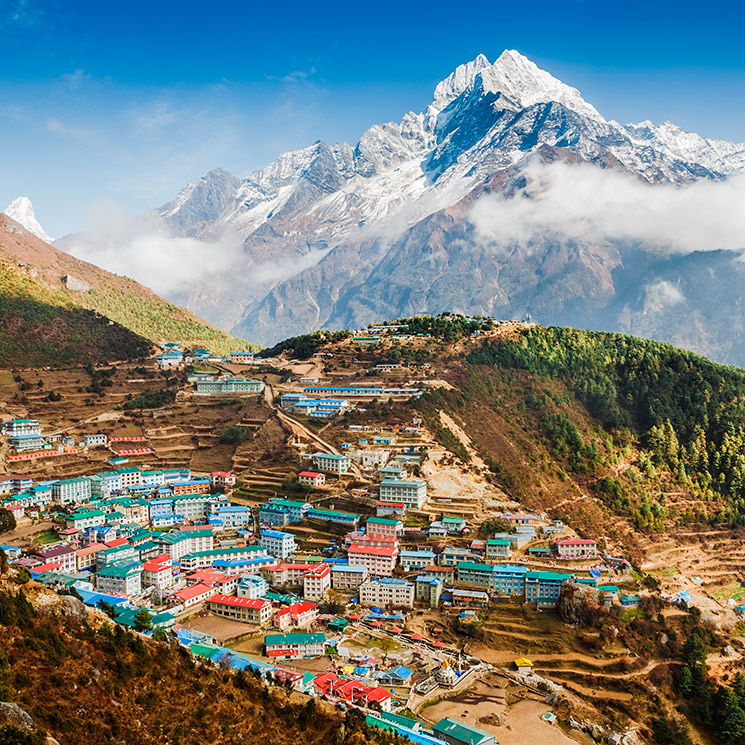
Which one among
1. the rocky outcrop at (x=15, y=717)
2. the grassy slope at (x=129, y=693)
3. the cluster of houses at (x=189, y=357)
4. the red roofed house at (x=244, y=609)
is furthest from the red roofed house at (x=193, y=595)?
the cluster of houses at (x=189, y=357)

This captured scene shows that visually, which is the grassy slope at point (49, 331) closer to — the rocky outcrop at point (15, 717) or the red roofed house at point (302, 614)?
the red roofed house at point (302, 614)

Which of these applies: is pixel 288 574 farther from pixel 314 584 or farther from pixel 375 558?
pixel 375 558

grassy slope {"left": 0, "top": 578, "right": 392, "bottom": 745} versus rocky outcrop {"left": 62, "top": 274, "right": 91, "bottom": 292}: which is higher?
rocky outcrop {"left": 62, "top": 274, "right": 91, "bottom": 292}

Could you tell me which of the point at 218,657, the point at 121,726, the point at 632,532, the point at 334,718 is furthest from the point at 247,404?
the point at 121,726

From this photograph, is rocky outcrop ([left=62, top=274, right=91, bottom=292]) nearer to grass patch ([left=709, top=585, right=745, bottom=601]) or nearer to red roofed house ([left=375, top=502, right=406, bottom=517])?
red roofed house ([left=375, top=502, right=406, bottom=517])

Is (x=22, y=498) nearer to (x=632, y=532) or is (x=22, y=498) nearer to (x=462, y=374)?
(x=462, y=374)

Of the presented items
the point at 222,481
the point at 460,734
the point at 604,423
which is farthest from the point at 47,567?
the point at 604,423

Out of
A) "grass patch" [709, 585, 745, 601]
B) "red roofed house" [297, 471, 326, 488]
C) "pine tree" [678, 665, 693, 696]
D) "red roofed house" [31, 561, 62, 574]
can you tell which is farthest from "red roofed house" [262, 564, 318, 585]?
"grass patch" [709, 585, 745, 601]
